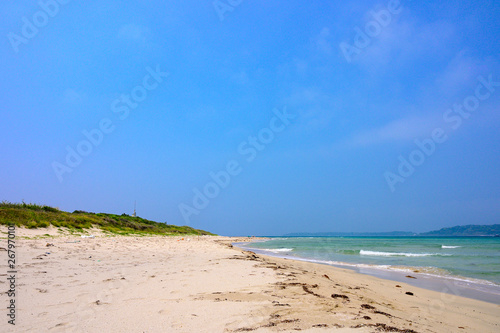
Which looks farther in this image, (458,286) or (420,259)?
(420,259)

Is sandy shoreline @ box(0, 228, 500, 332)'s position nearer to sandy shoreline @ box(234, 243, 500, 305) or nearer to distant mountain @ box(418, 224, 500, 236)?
sandy shoreline @ box(234, 243, 500, 305)

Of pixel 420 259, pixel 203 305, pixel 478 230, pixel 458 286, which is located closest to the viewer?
pixel 203 305

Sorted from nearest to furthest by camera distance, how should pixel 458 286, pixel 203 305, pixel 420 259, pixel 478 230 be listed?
pixel 203 305 < pixel 458 286 < pixel 420 259 < pixel 478 230

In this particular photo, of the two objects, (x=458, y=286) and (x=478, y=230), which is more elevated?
(x=458, y=286)

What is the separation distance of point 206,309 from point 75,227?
18457 mm

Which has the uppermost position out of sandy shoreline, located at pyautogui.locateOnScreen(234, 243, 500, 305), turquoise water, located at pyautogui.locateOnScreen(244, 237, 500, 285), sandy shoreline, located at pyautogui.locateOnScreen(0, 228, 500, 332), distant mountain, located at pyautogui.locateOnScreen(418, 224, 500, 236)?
sandy shoreline, located at pyautogui.locateOnScreen(0, 228, 500, 332)

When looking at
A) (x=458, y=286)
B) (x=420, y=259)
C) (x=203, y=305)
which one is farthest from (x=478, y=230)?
(x=203, y=305)

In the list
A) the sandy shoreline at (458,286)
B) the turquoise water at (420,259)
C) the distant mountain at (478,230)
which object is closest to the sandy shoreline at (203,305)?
the sandy shoreline at (458,286)

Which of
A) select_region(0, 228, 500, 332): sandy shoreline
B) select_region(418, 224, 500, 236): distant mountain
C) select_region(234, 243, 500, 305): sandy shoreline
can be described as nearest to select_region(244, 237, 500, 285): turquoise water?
select_region(234, 243, 500, 305): sandy shoreline

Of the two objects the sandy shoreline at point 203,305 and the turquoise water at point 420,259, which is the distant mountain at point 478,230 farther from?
the sandy shoreline at point 203,305

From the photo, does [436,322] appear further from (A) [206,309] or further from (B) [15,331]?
(B) [15,331]

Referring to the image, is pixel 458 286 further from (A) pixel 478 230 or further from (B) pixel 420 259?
(A) pixel 478 230

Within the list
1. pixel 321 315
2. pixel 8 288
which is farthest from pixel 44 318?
pixel 321 315

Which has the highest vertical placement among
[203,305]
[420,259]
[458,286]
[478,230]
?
[203,305]
